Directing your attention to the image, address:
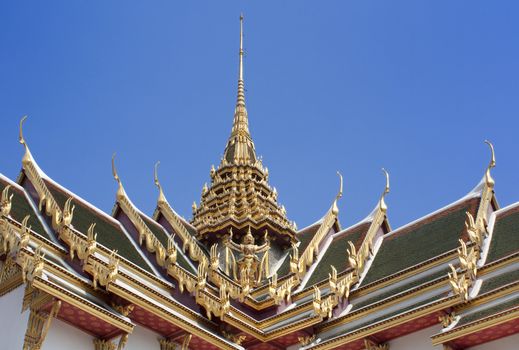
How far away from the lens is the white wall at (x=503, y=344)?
11.4 meters

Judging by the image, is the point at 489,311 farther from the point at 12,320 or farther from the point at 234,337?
the point at 12,320

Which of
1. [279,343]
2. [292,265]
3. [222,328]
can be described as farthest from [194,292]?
[292,265]

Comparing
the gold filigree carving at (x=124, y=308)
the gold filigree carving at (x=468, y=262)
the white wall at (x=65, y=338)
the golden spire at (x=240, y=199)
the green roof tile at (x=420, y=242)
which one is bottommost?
the white wall at (x=65, y=338)

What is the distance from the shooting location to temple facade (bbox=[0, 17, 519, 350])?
11.5 meters

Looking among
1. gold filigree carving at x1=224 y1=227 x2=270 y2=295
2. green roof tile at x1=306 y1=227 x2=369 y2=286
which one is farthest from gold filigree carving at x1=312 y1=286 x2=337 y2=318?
gold filigree carving at x1=224 y1=227 x2=270 y2=295

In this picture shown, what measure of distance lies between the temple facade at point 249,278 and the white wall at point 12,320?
0.06 feet

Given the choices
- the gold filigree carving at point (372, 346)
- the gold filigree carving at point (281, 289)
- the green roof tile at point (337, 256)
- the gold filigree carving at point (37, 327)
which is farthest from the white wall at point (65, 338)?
the green roof tile at point (337, 256)

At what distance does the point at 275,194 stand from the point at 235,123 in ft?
9.80

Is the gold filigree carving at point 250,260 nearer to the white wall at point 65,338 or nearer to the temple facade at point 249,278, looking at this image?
the temple facade at point 249,278

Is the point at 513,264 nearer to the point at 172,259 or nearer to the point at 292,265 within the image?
the point at 292,265

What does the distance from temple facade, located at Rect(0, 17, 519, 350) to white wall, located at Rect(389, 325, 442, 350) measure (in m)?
0.02

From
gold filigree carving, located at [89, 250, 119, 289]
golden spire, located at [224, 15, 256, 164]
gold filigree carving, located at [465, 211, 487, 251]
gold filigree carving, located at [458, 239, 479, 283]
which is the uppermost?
golden spire, located at [224, 15, 256, 164]

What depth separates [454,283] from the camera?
12.2 metres

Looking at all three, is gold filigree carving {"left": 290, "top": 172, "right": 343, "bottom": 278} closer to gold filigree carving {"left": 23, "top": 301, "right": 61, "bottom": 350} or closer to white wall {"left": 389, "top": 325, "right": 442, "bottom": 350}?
white wall {"left": 389, "top": 325, "right": 442, "bottom": 350}
